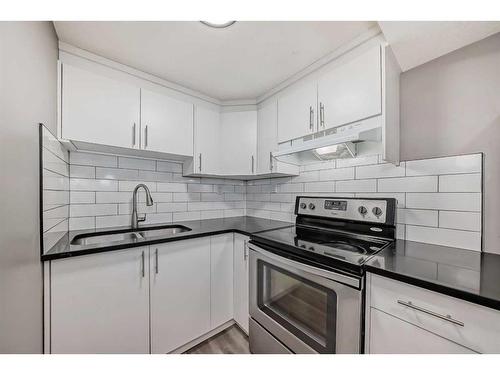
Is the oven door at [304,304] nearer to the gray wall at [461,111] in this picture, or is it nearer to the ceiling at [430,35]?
the gray wall at [461,111]

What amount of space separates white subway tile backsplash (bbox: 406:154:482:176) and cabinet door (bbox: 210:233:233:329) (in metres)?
1.29

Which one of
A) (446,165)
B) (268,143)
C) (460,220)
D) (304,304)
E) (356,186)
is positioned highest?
(268,143)

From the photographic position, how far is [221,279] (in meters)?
1.59

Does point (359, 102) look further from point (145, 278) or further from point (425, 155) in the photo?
point (145, 278)

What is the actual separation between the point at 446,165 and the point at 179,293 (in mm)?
1756

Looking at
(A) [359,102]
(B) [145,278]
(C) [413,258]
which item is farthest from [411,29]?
(B) [145,278]

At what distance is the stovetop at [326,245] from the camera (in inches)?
37.0

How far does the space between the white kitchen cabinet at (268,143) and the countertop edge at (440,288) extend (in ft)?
3.53

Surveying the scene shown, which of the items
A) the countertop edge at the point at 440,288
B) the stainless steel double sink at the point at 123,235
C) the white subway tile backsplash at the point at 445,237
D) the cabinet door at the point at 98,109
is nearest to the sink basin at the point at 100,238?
the stainless steel double sink at the point at 123,235

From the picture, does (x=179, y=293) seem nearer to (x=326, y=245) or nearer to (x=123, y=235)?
(x=123, y=235)

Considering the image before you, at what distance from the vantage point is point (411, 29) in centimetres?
97

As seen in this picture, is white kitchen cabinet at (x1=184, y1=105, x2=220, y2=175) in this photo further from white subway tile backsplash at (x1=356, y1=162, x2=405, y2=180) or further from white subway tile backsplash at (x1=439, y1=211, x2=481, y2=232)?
white subway tile backsplash at (x1=439, y1=211, x2=481, y2=232)

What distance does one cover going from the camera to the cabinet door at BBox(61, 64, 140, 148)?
1.23 m

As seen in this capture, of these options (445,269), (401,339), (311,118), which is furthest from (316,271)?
(311,118)
